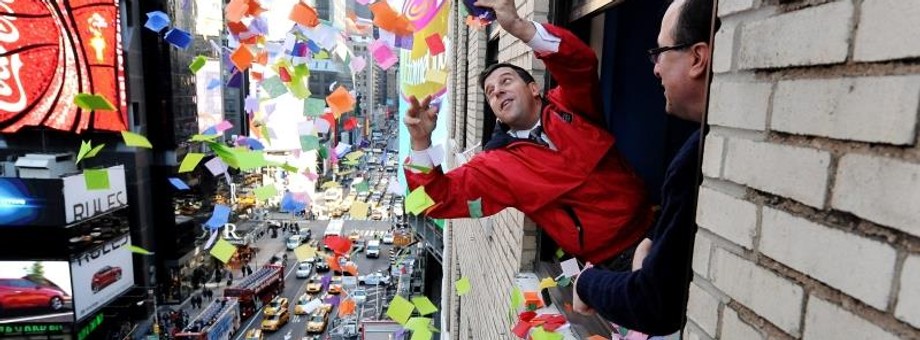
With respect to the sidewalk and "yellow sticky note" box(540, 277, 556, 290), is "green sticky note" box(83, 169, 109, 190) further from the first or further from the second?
the sidewalk

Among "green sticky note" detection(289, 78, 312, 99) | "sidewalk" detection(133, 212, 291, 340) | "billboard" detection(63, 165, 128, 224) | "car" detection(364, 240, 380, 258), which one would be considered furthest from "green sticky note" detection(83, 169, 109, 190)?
"car" detection(364, 240, 380, 258)

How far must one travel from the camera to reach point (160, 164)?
A: 2528 cm

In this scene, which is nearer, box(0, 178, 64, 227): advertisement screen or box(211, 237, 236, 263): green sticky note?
box(211, 237, 236, 263): green sticky note

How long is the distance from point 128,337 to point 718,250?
25.7 meters

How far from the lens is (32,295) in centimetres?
1741

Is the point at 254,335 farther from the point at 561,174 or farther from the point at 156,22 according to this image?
the point at 561,174

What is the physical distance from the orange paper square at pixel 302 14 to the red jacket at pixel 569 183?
10.6 feet

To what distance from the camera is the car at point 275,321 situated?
77.4 feet

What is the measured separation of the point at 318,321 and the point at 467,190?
2319 cm

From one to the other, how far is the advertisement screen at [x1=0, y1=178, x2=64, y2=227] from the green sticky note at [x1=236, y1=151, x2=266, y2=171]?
17.0 meters

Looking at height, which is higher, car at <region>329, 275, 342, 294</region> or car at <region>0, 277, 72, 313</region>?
car at <region>0, 277, 72, 313</region>

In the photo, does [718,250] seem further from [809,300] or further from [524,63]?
[524,63]

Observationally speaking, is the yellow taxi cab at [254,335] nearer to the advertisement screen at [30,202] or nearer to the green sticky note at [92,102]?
the advertisement screen at [30,202]

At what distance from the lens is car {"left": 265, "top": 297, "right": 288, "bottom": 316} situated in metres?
24.3
